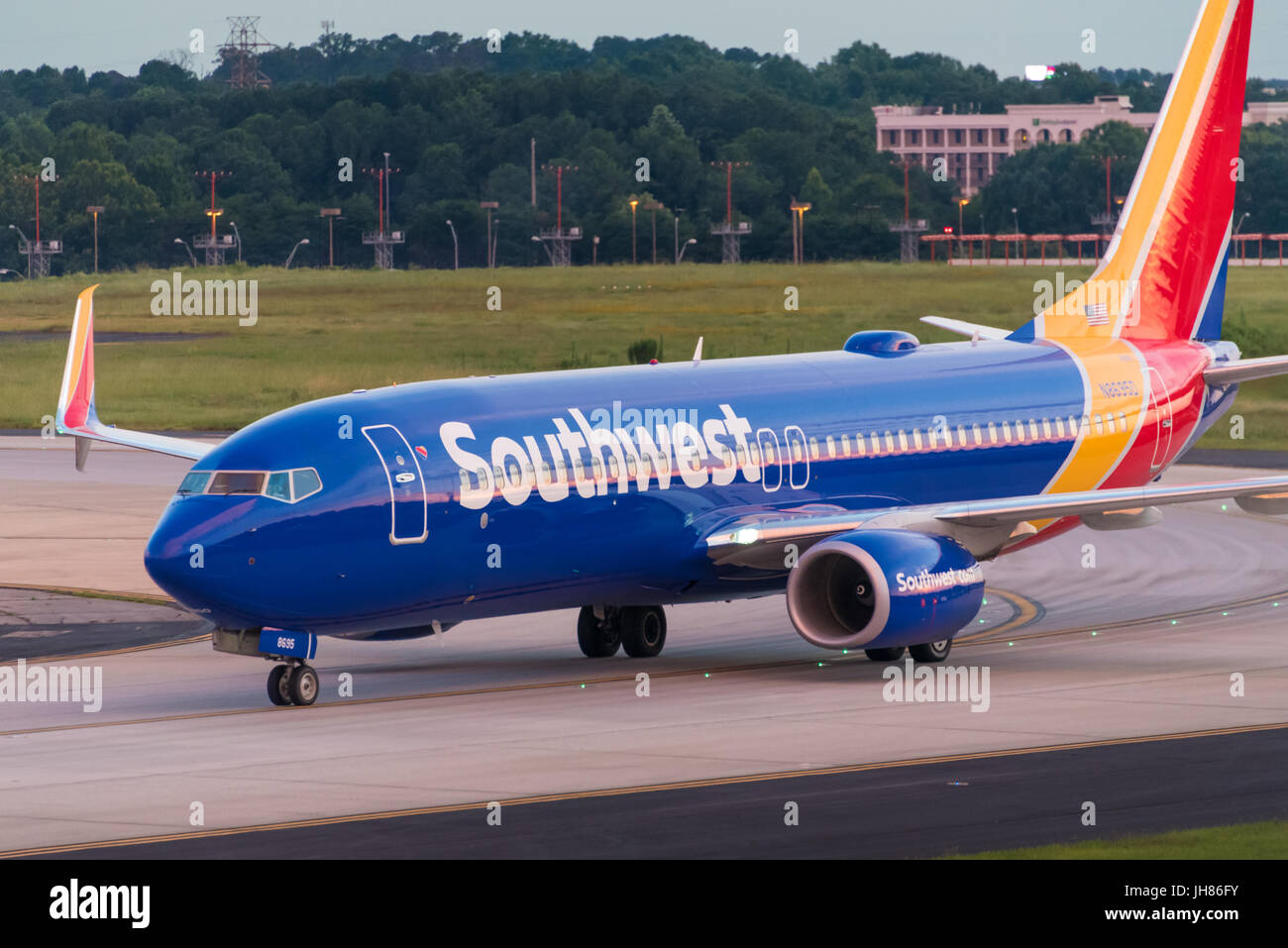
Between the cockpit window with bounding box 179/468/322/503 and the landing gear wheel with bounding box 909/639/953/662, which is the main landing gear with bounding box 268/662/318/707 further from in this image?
the landing gear wheel with bounding box 909/639/953/662

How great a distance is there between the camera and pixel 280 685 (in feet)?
98.2

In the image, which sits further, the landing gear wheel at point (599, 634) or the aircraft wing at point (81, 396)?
the landing gear wheel at point (599, 634)

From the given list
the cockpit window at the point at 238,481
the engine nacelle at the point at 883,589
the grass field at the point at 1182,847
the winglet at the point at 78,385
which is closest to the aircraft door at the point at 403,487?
the cockpit window at the point at 238,481

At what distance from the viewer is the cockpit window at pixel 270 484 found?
2864cm

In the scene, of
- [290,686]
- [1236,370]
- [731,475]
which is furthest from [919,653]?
[1236,370]

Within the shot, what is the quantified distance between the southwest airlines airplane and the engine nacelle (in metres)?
0.04

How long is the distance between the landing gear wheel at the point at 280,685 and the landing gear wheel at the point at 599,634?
20.9 ft

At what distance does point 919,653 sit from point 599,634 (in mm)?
5254

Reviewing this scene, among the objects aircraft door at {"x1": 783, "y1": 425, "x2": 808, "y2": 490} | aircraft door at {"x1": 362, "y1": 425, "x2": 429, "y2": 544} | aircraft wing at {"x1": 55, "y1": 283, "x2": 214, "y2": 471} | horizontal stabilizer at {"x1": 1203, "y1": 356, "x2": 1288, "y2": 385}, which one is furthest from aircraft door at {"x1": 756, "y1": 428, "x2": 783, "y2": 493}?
horizontal stabilizer at {"x1": 1203, "y1": 356, "x2": 1288, "y2": 385}

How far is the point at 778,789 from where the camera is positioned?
23.4 metres

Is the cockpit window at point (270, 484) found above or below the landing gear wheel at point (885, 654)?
above
